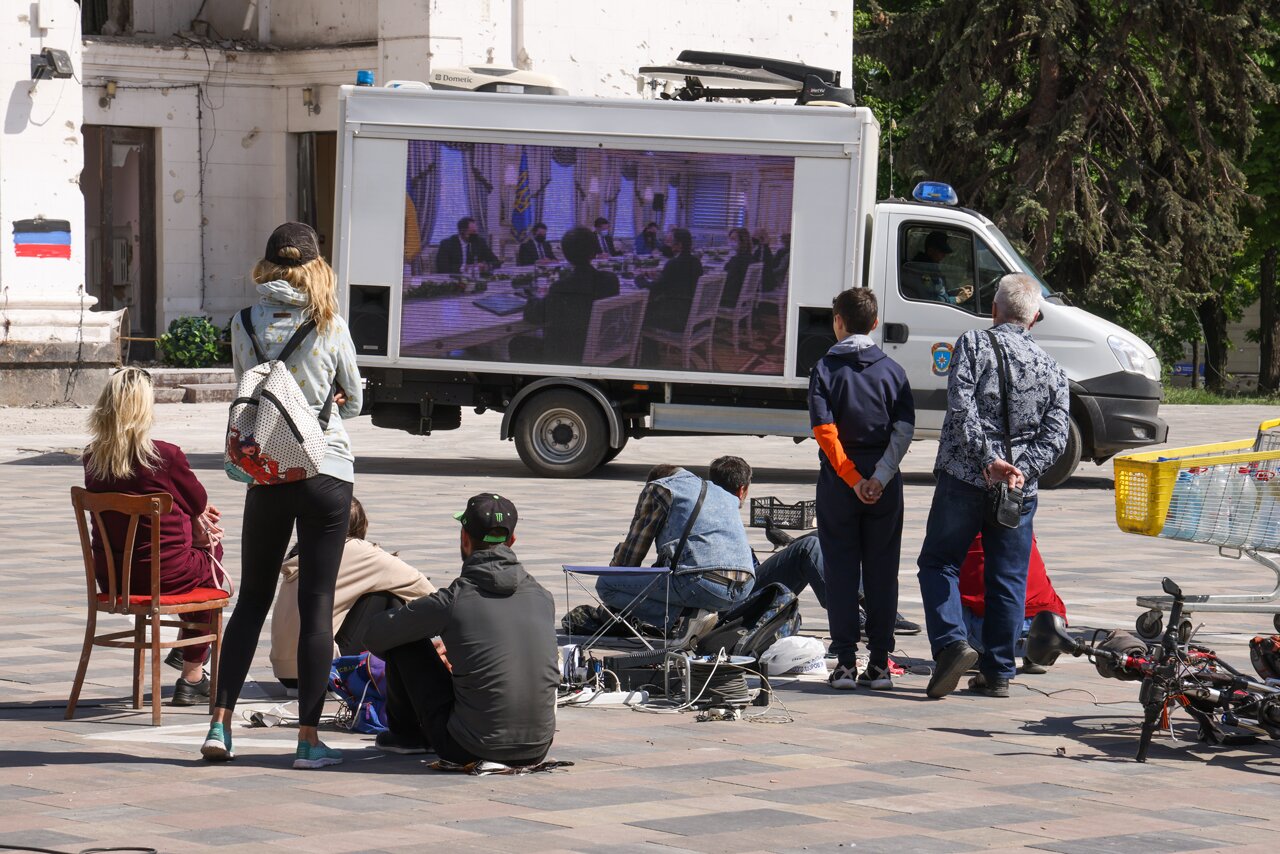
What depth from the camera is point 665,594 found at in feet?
27.6

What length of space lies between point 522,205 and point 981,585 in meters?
9.07

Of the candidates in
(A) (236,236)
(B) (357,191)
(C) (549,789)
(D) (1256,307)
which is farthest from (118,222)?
(D) (1256,307)

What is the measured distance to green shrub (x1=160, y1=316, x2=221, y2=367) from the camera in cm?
2675

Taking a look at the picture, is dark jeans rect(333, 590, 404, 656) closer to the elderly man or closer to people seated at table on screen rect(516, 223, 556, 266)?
the elderly man

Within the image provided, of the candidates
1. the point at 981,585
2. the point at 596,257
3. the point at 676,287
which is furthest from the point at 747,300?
the point at 981,585

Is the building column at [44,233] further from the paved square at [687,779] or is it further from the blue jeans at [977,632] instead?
the blue jeans at [977,632]

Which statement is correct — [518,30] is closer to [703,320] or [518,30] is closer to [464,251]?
[464,251]

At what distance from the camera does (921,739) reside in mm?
6930

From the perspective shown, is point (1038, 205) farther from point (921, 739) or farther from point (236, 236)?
point (921, 739)

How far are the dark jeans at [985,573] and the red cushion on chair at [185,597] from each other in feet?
9.17

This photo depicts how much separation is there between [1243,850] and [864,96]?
31121 mm

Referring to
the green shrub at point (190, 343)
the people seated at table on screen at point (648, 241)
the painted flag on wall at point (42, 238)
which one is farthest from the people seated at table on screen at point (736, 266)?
the green shrub at point (190, 343)

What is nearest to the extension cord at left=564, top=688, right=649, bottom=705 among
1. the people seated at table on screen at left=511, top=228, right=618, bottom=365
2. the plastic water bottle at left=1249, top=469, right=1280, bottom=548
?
the plastic water bottle at left=1249, top=469, right=1280, bottom=548

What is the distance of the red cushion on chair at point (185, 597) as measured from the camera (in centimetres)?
708
